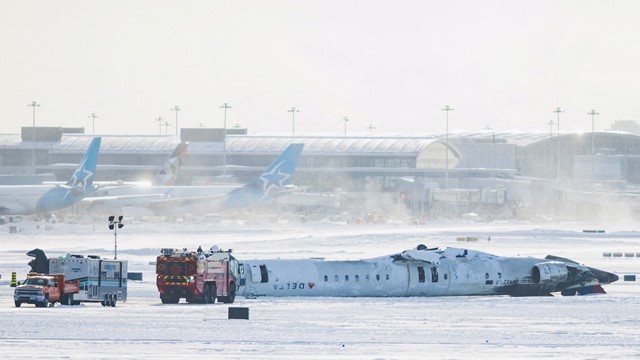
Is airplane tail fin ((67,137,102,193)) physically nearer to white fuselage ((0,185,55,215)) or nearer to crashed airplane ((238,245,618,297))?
white fuselage ((0,185,55,215))

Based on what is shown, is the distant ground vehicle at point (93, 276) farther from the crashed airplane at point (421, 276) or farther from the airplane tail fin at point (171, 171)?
the airplane tail fin at point (171, 171)

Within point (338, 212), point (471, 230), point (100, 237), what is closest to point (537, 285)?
point (100, 237)

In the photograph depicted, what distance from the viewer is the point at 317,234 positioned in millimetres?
121000

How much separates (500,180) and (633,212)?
24630 mm

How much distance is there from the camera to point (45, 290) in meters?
52.1

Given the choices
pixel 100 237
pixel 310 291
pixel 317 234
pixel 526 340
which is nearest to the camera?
pixel 526 340

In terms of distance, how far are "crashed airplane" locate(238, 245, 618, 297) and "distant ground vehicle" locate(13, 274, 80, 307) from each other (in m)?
7.60

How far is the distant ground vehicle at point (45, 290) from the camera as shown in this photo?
51.9 metres

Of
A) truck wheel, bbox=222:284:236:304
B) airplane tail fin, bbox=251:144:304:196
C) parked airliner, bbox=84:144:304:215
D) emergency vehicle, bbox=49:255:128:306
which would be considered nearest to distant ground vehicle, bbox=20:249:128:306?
emergency vehicle, bbox=49:255:128:306

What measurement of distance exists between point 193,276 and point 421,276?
450 inches

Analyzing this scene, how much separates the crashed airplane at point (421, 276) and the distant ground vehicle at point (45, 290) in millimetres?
7604

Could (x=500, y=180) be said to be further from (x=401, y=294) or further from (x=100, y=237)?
(x=401, y=294)

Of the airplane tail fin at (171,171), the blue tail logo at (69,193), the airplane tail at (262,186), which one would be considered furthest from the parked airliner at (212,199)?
the airplane tail fin at (171,171)

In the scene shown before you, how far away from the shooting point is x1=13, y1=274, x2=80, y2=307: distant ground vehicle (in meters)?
51.9
